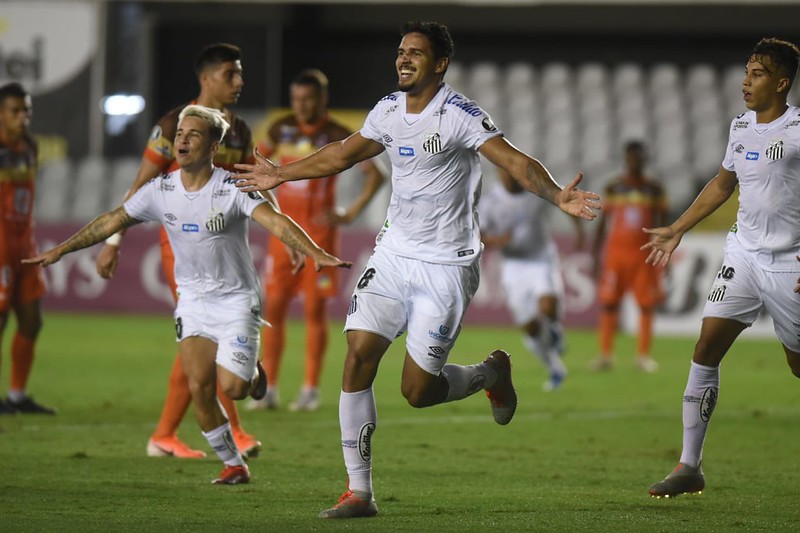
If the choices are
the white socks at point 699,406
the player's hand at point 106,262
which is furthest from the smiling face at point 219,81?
the white socks at point 699,406

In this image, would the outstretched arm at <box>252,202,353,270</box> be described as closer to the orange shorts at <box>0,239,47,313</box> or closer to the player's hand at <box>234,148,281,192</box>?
the player's hand at <box>234,148,281,192</box>

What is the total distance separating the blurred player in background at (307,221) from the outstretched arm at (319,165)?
431cm

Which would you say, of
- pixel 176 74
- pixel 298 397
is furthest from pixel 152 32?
pixel 298 397

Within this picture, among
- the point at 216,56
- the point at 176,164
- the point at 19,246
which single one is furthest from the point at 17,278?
the point at 216,56

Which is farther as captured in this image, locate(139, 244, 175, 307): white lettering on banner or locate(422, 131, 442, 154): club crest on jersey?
locate(139, 244, 175, 307): white lettering on banner

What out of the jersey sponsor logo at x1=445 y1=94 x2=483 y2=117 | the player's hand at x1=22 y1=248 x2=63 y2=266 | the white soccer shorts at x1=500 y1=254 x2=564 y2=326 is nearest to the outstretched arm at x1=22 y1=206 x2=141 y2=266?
the player's hand at x1=22 y1=248 x2=63 y2=266

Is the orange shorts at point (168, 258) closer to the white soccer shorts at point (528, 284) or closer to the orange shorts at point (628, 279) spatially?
the white soccer shorts at point (528, 284)

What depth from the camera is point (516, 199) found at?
14.0 meters

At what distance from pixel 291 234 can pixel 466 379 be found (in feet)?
3.92

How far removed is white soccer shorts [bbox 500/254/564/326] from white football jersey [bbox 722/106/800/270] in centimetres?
656

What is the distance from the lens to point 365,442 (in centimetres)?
654

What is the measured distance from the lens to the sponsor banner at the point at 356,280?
19.4 metres

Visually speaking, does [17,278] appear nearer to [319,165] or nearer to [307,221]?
[307,221]

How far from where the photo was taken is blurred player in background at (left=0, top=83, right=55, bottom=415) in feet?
34.7
